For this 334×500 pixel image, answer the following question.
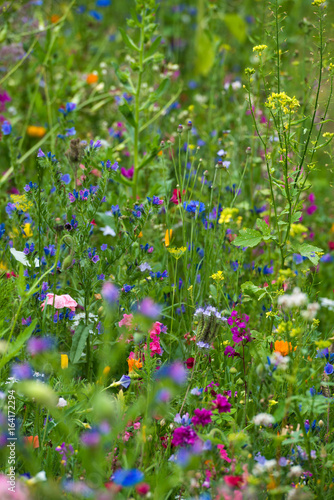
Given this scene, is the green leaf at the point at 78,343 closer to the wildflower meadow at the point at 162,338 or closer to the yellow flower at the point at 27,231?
the wildflower meadow at the point at 162,338

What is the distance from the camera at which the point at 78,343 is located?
166 centimetres

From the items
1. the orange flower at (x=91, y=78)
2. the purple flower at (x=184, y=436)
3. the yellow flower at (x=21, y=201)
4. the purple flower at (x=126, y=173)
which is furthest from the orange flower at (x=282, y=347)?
the orange flower at (x=91, y=78)

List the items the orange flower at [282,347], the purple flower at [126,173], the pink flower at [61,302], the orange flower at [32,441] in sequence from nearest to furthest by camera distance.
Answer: the orange flower at [32,441], the orange flower at [282,347], the pink flower at [61,302], the purple flower at [126,173]

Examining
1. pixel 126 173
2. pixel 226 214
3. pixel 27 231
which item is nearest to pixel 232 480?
pixel 226 214

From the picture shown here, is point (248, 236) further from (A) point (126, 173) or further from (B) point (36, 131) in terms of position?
(B) point (36, 131)

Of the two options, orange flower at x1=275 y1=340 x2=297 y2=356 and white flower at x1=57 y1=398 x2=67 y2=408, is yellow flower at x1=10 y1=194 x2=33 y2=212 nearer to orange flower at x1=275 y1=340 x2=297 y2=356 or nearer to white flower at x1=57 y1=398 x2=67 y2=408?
white flower at x1=57 y1=398 x2=67 y2=408

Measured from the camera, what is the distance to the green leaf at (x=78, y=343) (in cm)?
165

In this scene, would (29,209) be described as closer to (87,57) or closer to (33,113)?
(33,113)

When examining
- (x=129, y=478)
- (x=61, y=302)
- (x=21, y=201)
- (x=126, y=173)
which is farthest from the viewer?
(x=126, y=173)

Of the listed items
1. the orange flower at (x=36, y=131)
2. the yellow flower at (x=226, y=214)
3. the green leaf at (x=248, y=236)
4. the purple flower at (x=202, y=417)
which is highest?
the orange flower at (x=36, y=131)

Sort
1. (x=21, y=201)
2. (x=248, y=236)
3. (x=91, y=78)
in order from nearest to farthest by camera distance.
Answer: (x=248, y=236), (x=21, y=201), (x=91, y=78)

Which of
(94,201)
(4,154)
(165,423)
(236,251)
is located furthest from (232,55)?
(165,423)

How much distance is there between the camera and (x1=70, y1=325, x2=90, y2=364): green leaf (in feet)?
5.40

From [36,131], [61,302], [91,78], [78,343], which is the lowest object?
[78,343]
